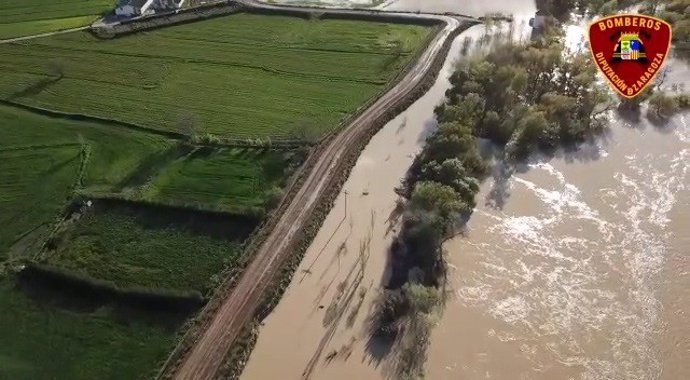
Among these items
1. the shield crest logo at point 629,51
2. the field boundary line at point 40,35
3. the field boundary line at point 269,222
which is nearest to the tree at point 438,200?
the field boundary line at point 269,222

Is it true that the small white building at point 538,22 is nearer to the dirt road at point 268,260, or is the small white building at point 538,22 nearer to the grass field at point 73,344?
the dirt road at point 268,260

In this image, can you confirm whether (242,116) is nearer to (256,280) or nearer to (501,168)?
(256,280)

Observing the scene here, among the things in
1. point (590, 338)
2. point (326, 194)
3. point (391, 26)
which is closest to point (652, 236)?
point (590, 338)

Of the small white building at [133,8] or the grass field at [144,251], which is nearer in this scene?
the grass field at [144,251]

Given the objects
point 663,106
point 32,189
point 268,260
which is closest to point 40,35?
point 32,189

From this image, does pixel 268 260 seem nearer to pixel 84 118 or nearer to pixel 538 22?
pixel 84 118

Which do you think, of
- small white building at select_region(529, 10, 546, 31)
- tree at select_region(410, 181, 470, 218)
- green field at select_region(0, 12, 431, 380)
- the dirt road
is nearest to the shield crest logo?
tree at select_region(410, 181, 470, 218)

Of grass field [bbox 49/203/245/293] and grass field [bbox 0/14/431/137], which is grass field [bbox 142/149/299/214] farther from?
grass field [bbox 0/14/431/137]
